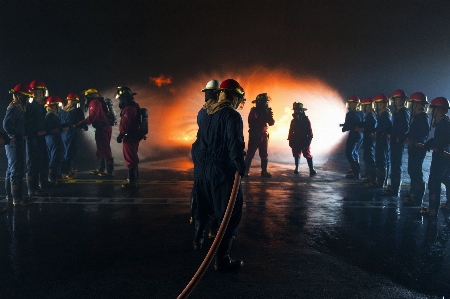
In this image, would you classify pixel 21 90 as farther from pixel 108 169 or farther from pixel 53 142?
pixel 108 169

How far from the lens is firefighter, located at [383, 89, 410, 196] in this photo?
310 inches

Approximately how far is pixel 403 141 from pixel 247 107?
10.1 m

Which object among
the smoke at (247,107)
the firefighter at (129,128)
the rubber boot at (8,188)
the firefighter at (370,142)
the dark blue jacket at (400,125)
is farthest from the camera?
the smoke at (247,107)

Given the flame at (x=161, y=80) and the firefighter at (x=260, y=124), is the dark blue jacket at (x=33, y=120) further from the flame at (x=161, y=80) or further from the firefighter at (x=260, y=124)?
the flame at (x=161, y=80)

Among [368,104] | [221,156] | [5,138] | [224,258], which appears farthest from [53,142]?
[368,104]

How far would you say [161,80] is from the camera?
1559cm

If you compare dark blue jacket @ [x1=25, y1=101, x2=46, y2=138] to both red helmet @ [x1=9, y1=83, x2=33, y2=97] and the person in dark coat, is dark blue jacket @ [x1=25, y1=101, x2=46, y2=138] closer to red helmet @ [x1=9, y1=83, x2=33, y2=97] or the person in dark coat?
red helmet @ [x1=9, y1=83, x2=33, y2=97]

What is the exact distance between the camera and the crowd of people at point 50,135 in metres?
6.54

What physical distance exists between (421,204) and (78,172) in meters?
9.55

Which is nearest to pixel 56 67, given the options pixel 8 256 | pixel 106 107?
pixel 106 107

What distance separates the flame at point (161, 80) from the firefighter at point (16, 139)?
29.4ft

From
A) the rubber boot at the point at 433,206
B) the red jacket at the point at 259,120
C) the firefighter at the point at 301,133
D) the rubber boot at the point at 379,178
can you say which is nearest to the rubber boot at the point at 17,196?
the red jacket at the point at 259,120

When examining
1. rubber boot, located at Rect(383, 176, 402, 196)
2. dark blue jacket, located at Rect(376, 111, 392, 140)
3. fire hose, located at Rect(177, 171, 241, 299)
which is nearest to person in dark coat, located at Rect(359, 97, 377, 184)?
dark blue jacket, located at Rect(376, 111, 392, 140)

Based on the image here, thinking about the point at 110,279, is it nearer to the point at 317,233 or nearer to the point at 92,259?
the point at 92,259
